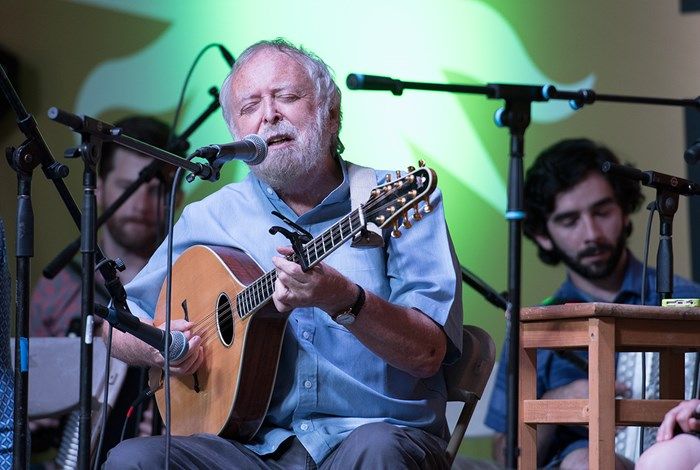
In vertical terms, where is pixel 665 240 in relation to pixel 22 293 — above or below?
above

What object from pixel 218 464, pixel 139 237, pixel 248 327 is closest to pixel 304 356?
pixel 248 327

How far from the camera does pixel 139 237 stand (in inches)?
184

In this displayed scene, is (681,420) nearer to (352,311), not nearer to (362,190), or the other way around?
(352,311)

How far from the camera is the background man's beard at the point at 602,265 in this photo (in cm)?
462

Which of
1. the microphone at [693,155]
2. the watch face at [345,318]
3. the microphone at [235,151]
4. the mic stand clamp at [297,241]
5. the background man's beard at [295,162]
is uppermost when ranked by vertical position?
the microphone at [693,155]

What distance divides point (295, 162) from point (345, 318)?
572 mm

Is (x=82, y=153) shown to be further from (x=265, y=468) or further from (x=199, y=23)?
(x=199, y=23)

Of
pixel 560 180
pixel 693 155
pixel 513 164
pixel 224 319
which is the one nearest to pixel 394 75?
pixel 560 180

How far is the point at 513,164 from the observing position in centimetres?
250

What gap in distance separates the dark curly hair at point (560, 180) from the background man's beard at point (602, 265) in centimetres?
17

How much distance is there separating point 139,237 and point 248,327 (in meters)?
2.11

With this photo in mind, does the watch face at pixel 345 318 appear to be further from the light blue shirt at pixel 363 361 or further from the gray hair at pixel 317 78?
the gray hair at pixel 317 78

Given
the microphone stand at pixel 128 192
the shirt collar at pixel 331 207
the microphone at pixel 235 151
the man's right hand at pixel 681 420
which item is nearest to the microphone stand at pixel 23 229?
the microphone at pixel 235 151

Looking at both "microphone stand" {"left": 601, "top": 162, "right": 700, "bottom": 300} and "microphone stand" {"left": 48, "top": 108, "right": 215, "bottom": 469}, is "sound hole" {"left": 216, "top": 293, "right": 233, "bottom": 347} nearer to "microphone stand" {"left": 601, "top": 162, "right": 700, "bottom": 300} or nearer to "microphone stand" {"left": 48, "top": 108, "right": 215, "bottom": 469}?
"microphone stand" {"left": 48, "top": 108, "right": 215, "bottom": 469}
